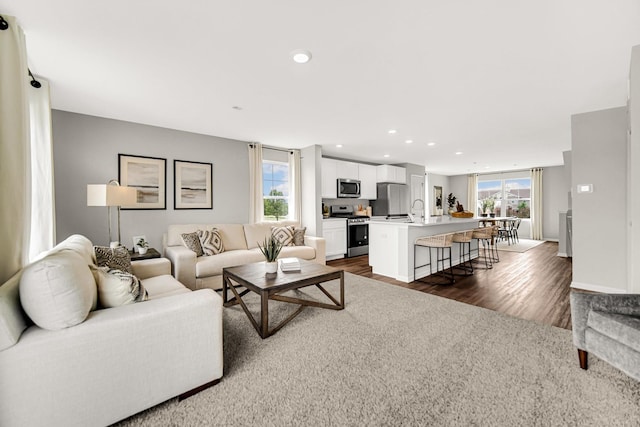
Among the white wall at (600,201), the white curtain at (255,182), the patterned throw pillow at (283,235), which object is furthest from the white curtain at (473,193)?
the white curtain at (255,182)

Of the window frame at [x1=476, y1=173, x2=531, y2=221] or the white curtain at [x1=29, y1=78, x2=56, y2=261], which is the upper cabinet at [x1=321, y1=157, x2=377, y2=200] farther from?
the window frame at [x1=476, y1=173, x2=531, y2=221]

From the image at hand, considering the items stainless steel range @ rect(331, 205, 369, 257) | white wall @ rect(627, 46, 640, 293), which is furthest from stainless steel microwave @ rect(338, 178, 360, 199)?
white wall @ rect(627, 46, 640, 293)

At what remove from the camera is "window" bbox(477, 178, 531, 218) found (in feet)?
30.5

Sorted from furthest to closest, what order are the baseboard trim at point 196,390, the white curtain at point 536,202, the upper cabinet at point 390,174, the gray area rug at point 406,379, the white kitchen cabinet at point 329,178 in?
the white curtain at point 536,202
the upper cabinet at point 390,174
the white kitchen cabinet at point 329,178
the baseboard trim at point 196,390
the gray area rug at point 406,379

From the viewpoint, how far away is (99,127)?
3.65m

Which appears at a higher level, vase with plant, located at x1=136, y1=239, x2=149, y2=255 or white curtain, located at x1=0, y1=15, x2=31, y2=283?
white curtain, located at x1=0, y1=15, x2=31, y2=283

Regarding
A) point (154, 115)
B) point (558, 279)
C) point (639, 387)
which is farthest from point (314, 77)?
point (558, 279)

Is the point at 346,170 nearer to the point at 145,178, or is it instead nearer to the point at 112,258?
the point at 145,178

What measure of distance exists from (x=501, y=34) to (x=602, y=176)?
2.87 m

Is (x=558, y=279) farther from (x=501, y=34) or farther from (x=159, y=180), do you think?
(x=159, y=180)

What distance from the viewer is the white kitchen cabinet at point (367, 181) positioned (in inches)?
269

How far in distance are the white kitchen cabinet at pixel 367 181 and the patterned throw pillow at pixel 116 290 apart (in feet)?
18.7

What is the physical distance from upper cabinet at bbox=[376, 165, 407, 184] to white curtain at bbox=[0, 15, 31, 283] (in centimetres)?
656

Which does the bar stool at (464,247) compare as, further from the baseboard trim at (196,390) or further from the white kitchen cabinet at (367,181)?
the baseboard trim at (196,390)
